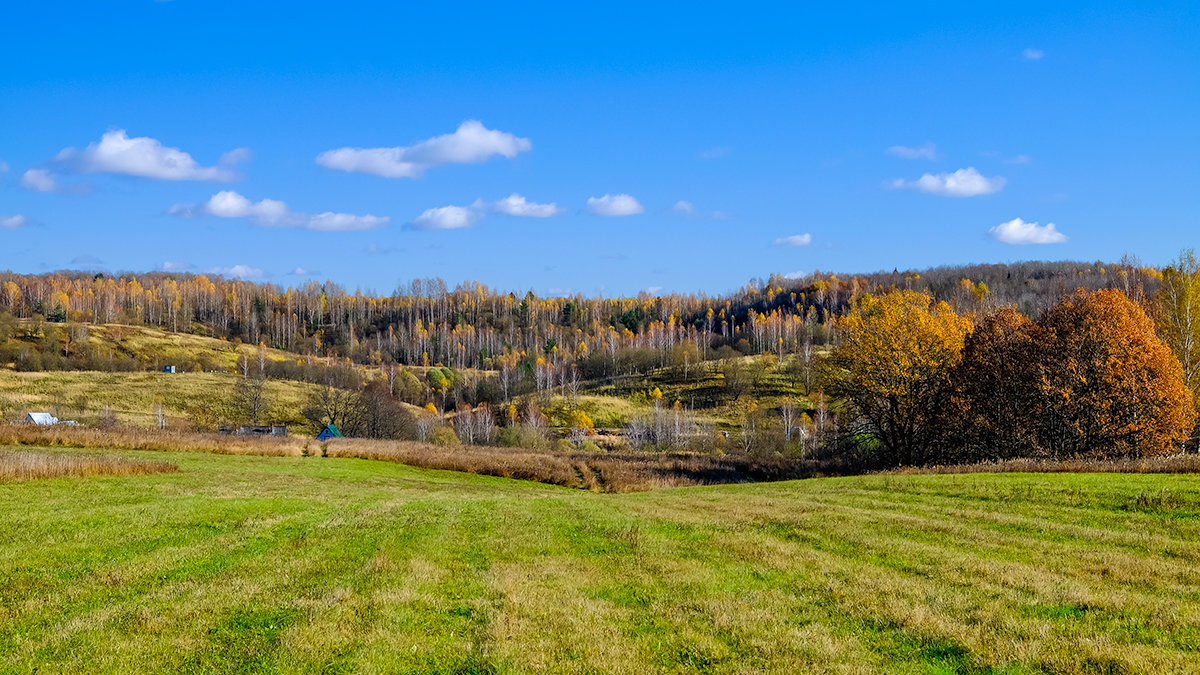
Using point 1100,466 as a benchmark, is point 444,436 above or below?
below

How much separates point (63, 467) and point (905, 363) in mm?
43064

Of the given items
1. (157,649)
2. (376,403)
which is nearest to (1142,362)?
(157,649)

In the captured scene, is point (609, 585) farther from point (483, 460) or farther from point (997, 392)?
point (997, 392)

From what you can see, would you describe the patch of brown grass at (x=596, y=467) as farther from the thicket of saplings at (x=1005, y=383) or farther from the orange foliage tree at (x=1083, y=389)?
the orange foliage tree at (x=1083, y=389)

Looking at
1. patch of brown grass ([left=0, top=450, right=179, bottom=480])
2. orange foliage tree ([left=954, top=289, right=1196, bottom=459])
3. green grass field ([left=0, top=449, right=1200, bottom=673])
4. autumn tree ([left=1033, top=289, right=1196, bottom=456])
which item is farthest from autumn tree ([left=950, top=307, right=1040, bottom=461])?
patch of brown grass ([left=0, top=450, right=179, bottom=480])

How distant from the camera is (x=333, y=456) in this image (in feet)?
166

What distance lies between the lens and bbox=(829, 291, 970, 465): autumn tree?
4794 centimetres

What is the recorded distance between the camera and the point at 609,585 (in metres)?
13.0

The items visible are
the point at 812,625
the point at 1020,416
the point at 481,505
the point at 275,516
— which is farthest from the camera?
the point at 1020,416

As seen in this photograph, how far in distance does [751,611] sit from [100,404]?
115773 mm

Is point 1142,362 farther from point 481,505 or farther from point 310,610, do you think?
point 310,610

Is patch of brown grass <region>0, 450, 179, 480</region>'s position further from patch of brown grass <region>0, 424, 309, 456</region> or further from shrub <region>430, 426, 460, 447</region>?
shrub <region>430, 426, 460, 447</region>

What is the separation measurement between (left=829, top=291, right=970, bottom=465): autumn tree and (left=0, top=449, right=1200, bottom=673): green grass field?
2490 cm

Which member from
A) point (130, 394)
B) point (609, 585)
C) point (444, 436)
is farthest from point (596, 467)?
point (130, 394)
